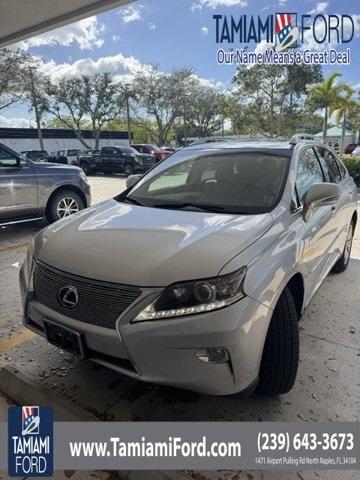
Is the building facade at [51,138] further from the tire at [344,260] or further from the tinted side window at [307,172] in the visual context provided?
the tinted side window at [307,172]

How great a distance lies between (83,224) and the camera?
8.38ft

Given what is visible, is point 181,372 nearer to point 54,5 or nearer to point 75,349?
point 75,349

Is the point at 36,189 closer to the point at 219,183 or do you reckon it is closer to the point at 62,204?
the point at 62,204

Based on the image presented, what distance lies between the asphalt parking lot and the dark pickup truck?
16602mm

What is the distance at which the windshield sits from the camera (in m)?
2.70

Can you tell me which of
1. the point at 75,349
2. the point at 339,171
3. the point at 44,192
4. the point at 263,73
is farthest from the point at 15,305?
the point at 263,73

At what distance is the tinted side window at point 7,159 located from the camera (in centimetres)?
598

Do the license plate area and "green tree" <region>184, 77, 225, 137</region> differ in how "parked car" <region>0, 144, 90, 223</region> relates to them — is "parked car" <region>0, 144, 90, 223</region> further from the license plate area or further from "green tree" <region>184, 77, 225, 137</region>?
"green tree" <region>184, 77, 225, 137</region>

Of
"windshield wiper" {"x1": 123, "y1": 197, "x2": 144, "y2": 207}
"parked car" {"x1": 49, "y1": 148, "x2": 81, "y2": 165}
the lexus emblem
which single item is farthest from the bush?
"parked car" {"x1": 49, "y1": 148, "x2": 81, "y2": 165}

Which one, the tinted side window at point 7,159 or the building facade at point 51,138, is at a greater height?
the building facade at point 51,138

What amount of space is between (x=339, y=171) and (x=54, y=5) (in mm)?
6378

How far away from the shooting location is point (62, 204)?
6773 mm

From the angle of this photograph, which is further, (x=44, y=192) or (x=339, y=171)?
(x=44, y=192)

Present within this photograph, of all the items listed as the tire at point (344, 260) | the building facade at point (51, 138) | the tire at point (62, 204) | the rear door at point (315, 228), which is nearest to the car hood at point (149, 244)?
the rear door at point (315, 228)
